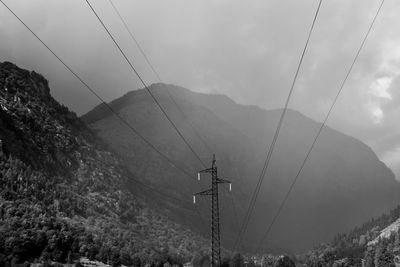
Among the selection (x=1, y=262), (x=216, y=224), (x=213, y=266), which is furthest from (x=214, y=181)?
(x=1, y=262)

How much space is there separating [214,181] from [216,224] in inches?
340

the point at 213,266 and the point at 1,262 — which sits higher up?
the point at 1,262

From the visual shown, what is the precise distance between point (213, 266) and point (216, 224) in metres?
9.38

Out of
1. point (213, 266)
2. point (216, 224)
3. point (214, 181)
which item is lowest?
point (213, 266)

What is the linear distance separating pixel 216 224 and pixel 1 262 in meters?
147

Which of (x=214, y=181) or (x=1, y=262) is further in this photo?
(x=1, y=262)

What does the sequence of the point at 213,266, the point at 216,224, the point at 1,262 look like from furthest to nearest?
the point at 1,262, the point at 216,224, the point at 213,266

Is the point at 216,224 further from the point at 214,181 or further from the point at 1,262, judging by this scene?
the point at 1,262

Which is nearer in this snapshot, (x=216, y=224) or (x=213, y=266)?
(x=213, y=266)

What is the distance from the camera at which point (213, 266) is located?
257 ft

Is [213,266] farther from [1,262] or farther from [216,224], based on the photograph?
[1,262]

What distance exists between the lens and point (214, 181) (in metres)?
82.7

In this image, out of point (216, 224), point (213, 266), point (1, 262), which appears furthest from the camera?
point (1, 262)

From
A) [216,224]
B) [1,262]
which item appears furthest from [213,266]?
[1,262]
